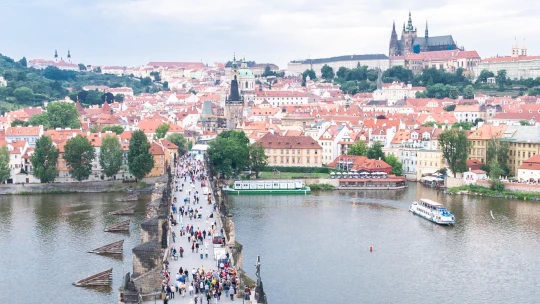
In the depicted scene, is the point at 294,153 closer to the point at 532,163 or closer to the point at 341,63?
the point at 532,163

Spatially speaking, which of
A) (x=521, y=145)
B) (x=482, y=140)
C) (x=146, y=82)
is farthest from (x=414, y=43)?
(x=521, y=145)

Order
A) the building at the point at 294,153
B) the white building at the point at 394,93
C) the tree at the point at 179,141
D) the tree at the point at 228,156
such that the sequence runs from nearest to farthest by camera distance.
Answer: the tree at the point at 228,156
the building at the point at 294,153
the tree at the point at 179,141
the white building at the point at 394,93

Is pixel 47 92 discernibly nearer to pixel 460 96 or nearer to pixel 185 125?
pixel 185 125

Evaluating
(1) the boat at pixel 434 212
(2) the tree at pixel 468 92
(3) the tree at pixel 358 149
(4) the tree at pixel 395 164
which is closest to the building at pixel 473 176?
(4) the tree at pixel 395 164

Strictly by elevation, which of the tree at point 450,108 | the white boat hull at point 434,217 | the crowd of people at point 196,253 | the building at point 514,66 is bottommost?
the white boat hull at point 434,217

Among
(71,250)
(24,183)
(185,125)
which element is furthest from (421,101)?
(71,250)

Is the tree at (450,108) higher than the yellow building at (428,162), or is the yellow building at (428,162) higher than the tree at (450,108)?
the tree at (450,108)

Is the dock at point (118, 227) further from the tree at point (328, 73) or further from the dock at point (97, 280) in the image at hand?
the tree at point (328, 73)
